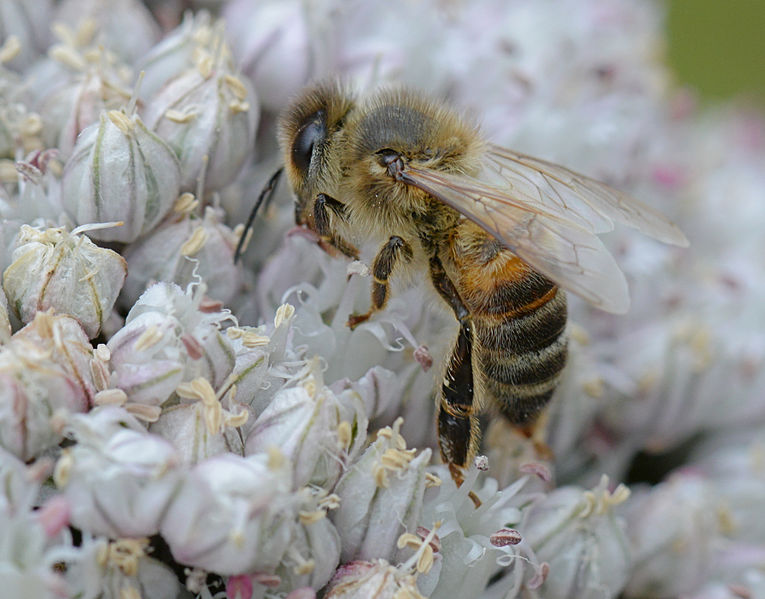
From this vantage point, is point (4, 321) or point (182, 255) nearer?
point (4, 321)

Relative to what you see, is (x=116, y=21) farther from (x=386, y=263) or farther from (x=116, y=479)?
(x=116, y=479)

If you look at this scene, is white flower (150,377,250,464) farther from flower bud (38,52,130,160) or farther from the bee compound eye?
flower bud (38,52,130,160)

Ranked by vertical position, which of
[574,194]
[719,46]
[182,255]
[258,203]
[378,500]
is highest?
[719,46]

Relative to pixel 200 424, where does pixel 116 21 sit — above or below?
above

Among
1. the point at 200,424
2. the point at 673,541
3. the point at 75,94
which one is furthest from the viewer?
the point at 673,541

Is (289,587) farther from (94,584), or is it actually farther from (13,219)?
(13,219)

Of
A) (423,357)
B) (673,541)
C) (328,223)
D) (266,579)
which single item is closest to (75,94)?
(328,223)

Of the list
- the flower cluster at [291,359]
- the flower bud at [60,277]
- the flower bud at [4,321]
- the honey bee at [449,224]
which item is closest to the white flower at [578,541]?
the flower cluster at [291,359]

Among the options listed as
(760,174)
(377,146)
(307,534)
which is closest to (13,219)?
(377,146)
